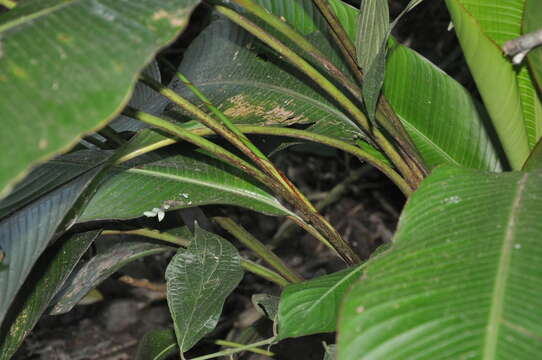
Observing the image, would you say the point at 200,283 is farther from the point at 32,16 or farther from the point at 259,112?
the point at 32,16

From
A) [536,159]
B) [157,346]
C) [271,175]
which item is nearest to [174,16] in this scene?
[271,175]

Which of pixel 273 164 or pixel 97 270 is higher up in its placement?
pixel 273 164

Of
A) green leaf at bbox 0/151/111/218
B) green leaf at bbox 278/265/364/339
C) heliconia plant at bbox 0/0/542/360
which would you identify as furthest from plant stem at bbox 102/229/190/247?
green leaf at bbox 278/265/364/339

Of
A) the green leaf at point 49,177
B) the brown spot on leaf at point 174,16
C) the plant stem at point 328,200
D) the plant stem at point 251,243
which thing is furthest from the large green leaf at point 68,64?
the plant stem at point 328,200

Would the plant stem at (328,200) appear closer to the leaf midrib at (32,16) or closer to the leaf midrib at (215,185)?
the leaf midrib at (215,185)

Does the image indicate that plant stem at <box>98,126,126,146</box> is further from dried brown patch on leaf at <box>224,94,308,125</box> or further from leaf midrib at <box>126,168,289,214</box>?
dried brown patch on leaf at <box>224,94,308,125</box>

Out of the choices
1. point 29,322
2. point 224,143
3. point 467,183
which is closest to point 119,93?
point 467,183

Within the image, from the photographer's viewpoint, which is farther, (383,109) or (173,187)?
(173,187)
